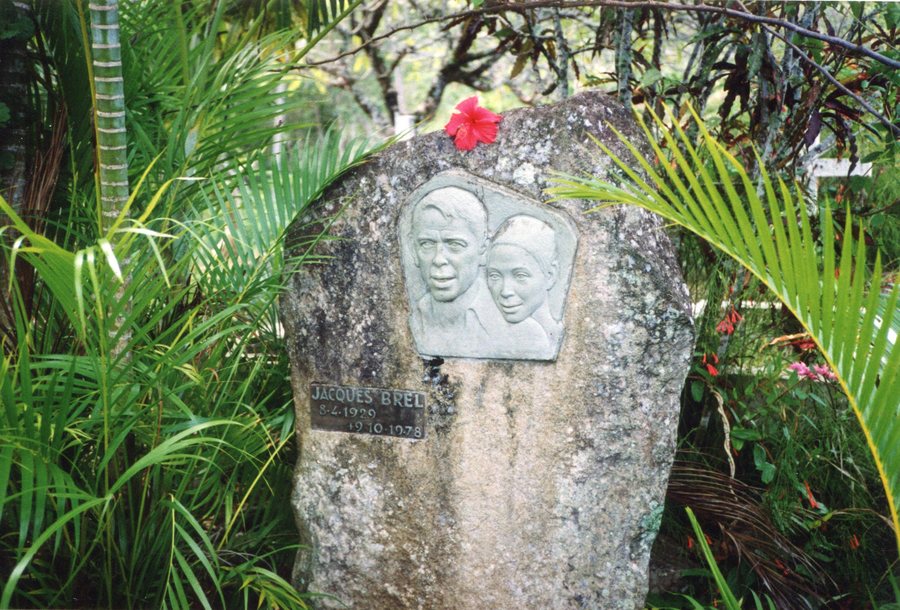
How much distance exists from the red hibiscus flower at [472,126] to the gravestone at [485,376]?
2 cm

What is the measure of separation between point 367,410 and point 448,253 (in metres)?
0.46

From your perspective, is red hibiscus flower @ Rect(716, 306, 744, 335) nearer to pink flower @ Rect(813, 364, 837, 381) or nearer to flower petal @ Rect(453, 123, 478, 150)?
pink flower @ Rect(813, 364, 837, 381)

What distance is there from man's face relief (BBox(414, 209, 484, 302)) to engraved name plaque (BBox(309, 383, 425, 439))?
0.95ft

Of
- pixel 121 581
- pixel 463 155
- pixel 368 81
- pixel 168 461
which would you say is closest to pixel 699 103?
pixel 463 155

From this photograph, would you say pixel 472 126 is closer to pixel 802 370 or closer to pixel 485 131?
pixel 485 131

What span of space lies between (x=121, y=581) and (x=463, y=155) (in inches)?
51.0

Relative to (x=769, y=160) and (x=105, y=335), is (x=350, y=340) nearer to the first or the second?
(x=105, y=335)

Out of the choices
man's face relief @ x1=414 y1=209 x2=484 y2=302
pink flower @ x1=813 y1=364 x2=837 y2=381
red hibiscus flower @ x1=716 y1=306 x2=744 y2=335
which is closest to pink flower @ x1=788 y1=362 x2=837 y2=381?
pink flower @ x1=813 y1=364 x2=837 y2=381

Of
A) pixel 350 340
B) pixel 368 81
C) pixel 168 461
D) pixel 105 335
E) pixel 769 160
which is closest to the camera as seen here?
pixel 105 335

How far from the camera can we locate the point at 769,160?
287cm

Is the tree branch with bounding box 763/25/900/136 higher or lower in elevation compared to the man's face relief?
higher

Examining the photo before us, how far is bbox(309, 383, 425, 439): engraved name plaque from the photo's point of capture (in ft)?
7.43

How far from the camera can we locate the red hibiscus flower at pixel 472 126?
214 cm

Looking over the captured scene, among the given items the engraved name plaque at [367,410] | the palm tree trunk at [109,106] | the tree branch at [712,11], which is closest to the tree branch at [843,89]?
the tree branch at [712,11]
